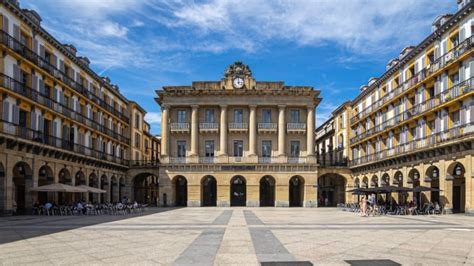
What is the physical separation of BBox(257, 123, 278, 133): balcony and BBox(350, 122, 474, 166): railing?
1122cm

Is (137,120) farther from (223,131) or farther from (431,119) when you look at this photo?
(431,119)

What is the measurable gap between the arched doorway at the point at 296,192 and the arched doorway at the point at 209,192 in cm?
1005

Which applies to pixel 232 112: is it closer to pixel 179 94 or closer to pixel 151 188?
pixel 179 94

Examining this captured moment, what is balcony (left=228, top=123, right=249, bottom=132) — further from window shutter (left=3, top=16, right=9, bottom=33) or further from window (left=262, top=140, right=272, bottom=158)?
window shutter (left=3, top=16, right=9, bottom=33)

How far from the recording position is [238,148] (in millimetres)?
58906

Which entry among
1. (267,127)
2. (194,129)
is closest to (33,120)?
(194,129)

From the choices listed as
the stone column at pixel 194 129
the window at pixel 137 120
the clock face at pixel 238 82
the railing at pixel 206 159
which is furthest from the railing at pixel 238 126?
the window at pixel 137 120

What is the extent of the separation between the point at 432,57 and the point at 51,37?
107ft

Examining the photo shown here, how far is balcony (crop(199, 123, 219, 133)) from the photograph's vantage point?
58438 mm

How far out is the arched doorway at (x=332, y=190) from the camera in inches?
2500

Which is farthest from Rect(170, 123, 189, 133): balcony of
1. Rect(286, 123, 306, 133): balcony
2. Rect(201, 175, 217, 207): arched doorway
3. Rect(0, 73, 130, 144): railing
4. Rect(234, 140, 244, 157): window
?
Rect(286, 123, 306, 133): balcony

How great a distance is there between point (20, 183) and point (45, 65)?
10207mm

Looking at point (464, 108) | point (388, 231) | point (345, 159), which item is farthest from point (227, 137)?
point (388, 231)

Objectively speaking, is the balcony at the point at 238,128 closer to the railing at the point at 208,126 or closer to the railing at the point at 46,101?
the railing at the point at 208,126
